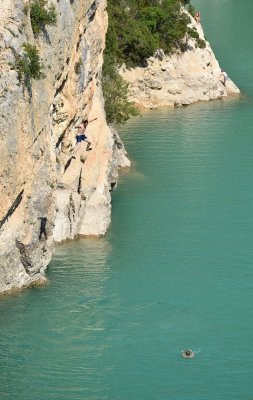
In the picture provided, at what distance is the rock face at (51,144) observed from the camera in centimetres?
3102

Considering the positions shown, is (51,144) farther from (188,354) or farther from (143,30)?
(143,30)

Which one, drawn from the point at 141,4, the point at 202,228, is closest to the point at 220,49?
the point at 141,4

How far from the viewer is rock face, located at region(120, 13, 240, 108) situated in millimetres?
61062

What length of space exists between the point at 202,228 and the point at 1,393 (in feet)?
47.8

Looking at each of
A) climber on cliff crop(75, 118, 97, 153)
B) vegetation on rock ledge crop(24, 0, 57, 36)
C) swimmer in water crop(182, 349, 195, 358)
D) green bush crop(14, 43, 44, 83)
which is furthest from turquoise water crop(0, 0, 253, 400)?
vegetation on rock ledge crop(24, 0, 57, 36)

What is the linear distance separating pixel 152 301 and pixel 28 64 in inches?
356

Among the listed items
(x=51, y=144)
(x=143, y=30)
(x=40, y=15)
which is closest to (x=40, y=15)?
(x=40, y=15)

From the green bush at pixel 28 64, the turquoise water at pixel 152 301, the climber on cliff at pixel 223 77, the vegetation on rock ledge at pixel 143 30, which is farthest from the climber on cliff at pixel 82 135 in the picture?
the climber on cliff at pixel 223 77

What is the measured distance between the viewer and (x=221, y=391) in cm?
2895

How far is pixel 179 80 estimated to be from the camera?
62.1 metres

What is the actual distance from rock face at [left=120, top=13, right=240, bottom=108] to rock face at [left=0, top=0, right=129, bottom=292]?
58.6 ft

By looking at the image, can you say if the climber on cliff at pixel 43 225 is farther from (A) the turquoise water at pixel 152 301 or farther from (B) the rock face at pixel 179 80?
(B) the rock face at pixel 179 80

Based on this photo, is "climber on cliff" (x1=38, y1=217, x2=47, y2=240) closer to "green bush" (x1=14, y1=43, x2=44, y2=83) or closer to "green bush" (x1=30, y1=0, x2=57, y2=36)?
"green bush" (x1=14, y1=43, x2=44, y2=83)

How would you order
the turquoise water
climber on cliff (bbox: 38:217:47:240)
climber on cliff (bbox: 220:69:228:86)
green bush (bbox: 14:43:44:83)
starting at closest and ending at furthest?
1. the turquoise water
2. green bush (bbox: 14:43:44:83)
3. climber on cliff (bbox: 38:217:47:240)
4. climber on cliff (bbox: 220:69:228:86)
